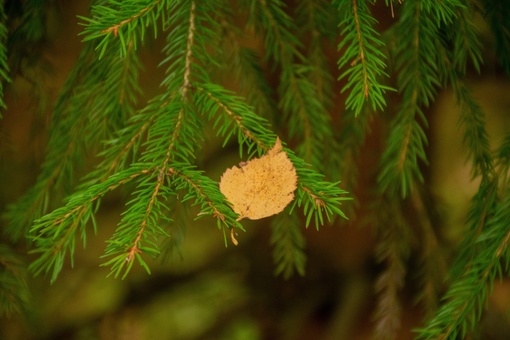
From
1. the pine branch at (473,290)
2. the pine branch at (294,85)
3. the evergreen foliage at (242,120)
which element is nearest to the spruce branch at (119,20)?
the evergreen foliage at (242,120)

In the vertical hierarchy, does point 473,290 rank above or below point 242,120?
below

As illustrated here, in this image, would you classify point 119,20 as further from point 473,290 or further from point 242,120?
point 473,290

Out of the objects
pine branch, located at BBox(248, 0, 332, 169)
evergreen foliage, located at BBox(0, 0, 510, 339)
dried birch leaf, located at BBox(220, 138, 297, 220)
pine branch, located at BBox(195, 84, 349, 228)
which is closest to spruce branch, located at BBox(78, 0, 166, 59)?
evergreen foliage, located at BBox(0, 0, 510, 339)

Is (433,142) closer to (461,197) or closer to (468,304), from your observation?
(461,197)

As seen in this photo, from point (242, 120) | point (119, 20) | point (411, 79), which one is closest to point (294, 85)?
point (411, 79)

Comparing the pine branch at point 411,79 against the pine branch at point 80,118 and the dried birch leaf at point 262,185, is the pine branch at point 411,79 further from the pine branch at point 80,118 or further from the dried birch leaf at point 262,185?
the pine branch at point 80,118

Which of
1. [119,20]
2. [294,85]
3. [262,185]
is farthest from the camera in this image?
[294,85]
